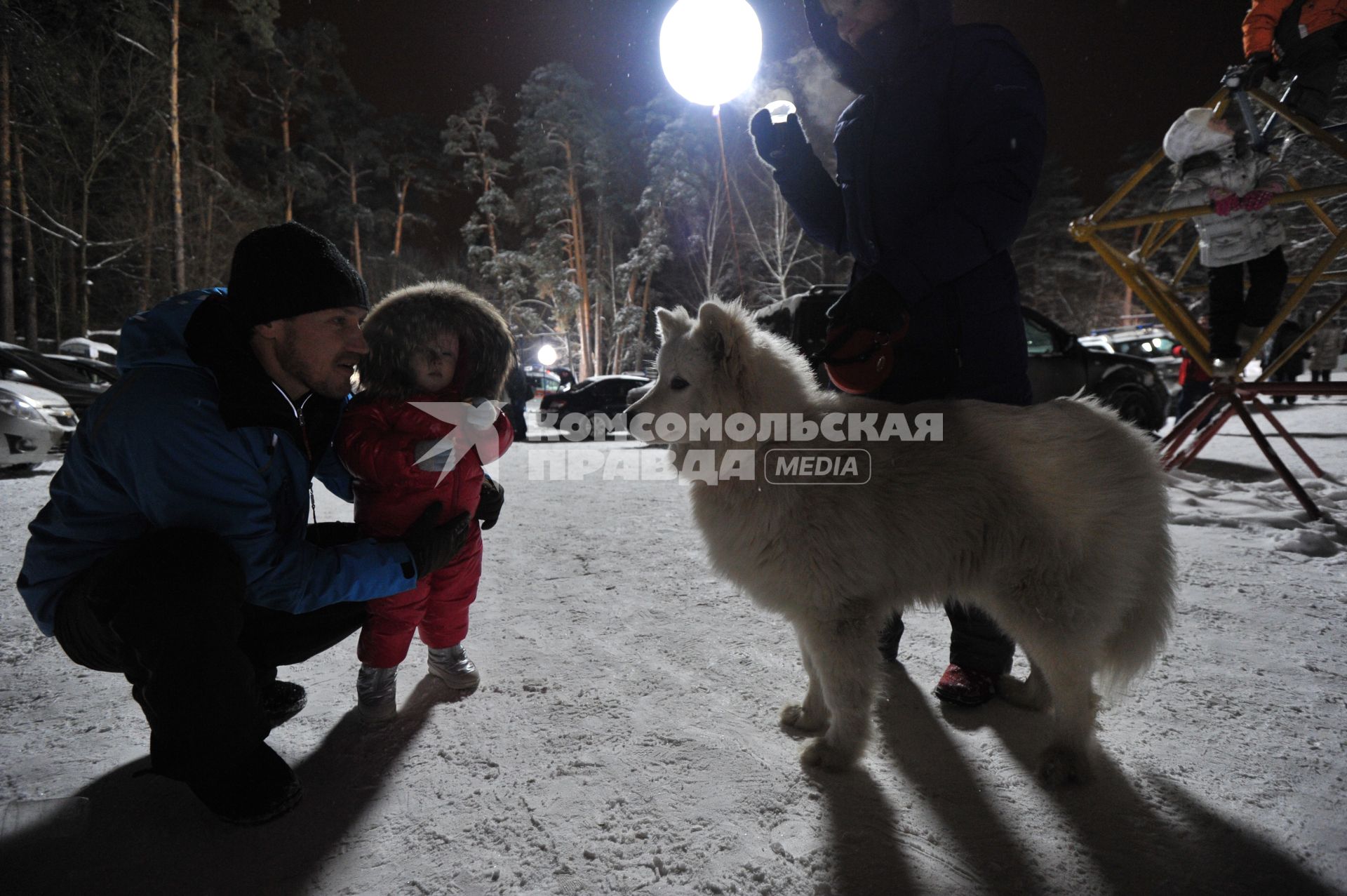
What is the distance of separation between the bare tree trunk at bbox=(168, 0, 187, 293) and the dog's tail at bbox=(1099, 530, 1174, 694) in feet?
72.5

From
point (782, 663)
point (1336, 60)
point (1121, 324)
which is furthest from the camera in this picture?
point (1121, 324)

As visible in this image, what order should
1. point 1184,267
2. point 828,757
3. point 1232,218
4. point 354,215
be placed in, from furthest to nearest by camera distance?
point 354,215, point 1184,267, point 1232,218, point 828,757

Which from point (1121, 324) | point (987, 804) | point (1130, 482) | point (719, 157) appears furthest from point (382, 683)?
point (1121, 324)

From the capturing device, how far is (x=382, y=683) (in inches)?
86.7

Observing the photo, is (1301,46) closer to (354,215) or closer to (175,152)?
(175,152)

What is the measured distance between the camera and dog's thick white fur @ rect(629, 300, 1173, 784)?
1899 millimetres

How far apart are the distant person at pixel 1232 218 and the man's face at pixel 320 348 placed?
573 cm

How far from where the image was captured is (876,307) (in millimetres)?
2113

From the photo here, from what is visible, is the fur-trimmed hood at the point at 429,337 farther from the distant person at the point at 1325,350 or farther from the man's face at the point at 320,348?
the distant person at the point at 1325,350

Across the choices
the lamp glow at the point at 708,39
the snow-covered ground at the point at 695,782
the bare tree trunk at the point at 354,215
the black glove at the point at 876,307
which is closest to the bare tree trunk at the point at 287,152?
the bare tree trunk at the point at 354,215

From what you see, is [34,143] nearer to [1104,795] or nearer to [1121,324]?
[1104,795]

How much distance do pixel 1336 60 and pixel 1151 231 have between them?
5.36 ft

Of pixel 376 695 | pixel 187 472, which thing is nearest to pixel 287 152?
pixel 187 472

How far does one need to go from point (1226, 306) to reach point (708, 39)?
351 inches
